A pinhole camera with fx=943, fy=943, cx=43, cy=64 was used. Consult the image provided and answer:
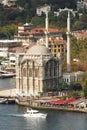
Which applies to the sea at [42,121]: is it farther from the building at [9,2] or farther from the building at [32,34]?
the building at [9,2]

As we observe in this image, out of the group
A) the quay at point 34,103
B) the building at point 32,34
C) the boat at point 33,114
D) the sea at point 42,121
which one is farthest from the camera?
the building at point 32,34

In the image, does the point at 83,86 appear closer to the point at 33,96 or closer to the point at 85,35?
the point at 33,96

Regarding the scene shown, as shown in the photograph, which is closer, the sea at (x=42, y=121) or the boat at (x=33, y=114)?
the sea at (x=42, y=121)

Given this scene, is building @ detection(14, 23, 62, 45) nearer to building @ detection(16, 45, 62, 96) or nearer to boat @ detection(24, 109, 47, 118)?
building @ detection(16, 45, 62, 96)

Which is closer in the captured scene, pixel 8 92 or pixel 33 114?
pixel 33 114

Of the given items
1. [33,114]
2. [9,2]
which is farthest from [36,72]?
[9,2]

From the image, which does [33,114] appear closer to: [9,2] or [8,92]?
[8,92]

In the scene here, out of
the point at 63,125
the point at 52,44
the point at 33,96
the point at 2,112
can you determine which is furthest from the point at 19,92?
the point at 52,44

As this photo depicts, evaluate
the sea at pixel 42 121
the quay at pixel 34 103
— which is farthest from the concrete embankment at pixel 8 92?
the sea at pixel 42 121
